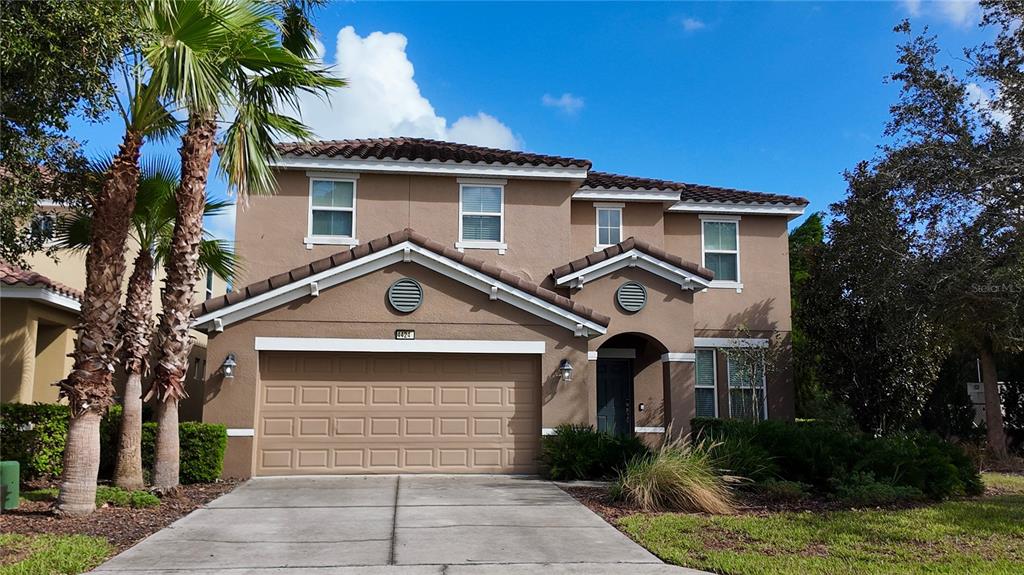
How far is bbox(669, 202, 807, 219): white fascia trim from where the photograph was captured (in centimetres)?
1895

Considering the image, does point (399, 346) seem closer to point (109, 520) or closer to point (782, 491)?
point (109, 520)

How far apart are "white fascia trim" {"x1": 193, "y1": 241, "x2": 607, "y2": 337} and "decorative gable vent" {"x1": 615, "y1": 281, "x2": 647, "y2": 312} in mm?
2094

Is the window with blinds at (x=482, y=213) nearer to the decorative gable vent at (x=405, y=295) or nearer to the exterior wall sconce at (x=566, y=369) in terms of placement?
the decorative gable vent at (x=405, y=295)

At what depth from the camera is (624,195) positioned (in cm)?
1845

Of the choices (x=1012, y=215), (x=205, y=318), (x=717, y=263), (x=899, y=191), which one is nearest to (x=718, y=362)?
(x=717, y=263)

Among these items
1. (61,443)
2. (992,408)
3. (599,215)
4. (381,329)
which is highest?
(599,215)

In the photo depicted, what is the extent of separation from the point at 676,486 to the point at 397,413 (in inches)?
211

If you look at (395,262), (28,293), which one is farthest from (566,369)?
(28,293)

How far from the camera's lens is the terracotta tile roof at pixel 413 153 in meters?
16.9

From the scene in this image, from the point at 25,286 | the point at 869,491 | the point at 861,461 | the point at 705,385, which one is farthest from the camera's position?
the point at 705,385

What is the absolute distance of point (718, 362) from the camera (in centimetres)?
1850

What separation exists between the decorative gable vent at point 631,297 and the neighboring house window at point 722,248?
3.56m

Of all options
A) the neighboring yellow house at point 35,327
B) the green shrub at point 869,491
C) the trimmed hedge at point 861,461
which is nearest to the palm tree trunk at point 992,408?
the trimmed hedge at point 861,461

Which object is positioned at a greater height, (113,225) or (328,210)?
(328,210)
